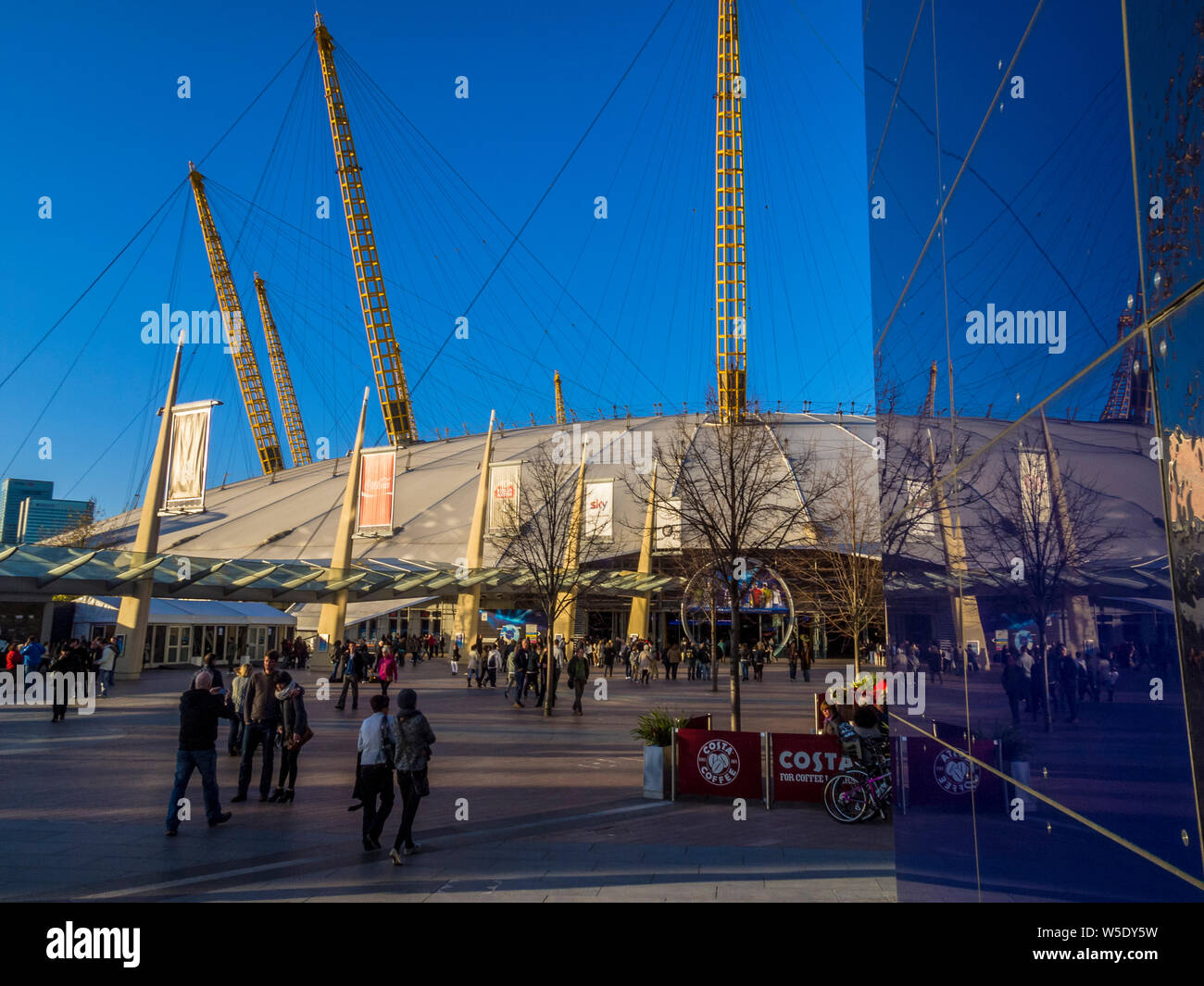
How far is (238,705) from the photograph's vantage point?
12938 mm

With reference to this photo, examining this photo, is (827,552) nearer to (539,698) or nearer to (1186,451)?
(539,698)

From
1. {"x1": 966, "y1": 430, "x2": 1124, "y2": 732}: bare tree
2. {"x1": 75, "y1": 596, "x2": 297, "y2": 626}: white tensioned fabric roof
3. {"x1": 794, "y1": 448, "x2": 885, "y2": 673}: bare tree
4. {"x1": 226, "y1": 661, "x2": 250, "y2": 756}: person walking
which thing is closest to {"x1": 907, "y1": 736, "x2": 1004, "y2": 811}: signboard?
{"x1": 966, "y1": 430, "x2": 1124, "y2": 732}: bare tree

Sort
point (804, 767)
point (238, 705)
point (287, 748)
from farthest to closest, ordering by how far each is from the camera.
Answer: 1. point (238, 705)
2. point (804, 767)
3. point (287, 748)

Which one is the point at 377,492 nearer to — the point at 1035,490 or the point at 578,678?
the point at 578,678

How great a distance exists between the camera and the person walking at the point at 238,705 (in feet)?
40.4

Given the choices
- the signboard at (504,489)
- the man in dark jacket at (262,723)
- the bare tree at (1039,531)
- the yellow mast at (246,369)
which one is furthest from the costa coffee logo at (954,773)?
the yellow mast at (246,369)

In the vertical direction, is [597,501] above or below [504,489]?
below

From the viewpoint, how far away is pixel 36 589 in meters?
27.3

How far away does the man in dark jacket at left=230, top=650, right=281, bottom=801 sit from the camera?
11211 mm

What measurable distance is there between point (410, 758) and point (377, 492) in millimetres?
32766

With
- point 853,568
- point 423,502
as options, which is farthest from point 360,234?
point 853,568

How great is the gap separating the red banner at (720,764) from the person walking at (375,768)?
4.38m

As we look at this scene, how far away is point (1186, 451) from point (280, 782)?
11.0 metres

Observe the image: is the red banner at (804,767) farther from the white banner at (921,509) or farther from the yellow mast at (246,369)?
the yellow mast at (246,369)
